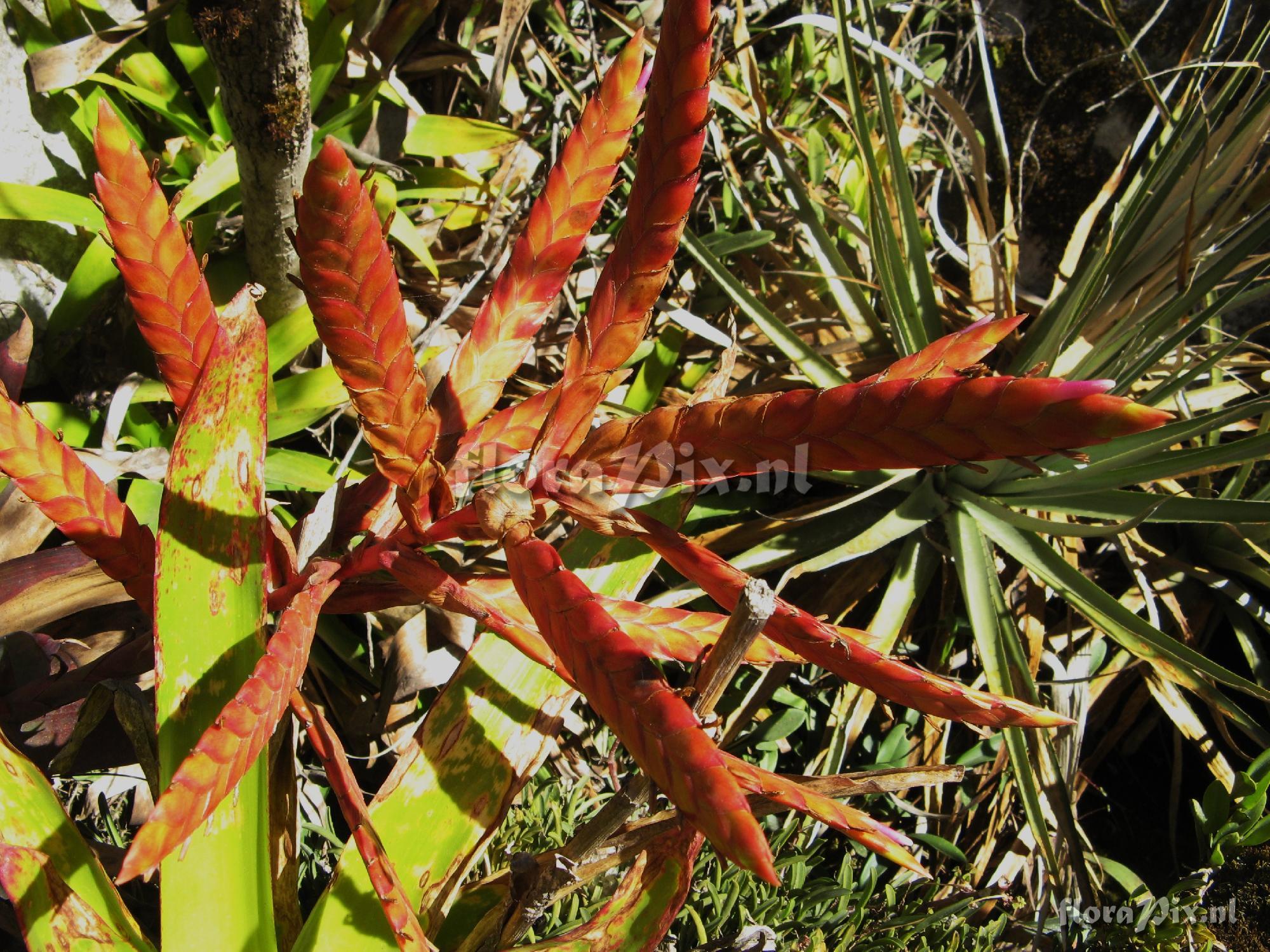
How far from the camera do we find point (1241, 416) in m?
1.30

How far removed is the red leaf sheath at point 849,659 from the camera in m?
0.64

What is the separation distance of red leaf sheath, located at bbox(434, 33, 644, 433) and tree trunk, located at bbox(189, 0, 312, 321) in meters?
0.26

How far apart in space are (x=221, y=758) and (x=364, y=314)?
0.29m

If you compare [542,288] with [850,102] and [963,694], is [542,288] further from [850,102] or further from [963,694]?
[850,102]

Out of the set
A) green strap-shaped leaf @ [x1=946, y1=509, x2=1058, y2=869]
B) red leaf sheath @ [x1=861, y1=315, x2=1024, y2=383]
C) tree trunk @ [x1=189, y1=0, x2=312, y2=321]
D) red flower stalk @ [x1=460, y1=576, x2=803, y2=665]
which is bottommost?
green strap-shaped leaf @ [x1=946, y1=509, x2=1058, y2=869]

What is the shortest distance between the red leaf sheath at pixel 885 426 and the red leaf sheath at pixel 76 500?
46cm

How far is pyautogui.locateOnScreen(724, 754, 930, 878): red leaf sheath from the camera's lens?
67cm

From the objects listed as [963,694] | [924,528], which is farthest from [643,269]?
[924,528]

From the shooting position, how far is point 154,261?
0.74 meters

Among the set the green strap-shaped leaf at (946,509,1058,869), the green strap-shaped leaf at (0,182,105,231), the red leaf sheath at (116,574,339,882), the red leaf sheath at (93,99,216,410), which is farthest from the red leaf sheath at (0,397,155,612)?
the green strap-shaped leaf at (946,509,1058,869)

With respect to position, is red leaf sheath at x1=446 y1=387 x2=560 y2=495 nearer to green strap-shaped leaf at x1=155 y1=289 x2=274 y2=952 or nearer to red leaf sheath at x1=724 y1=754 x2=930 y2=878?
green strap-shaped leaf at x1=155 y1=289 x2=274 y2=952

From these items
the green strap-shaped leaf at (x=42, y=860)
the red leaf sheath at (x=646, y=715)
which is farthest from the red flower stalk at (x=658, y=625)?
the green strap-shaped leaf at (x=42, y=860)

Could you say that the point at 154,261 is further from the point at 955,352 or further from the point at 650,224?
the point at 955,352

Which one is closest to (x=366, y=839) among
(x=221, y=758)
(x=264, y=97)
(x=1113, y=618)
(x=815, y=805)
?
(x=221, y=758)
